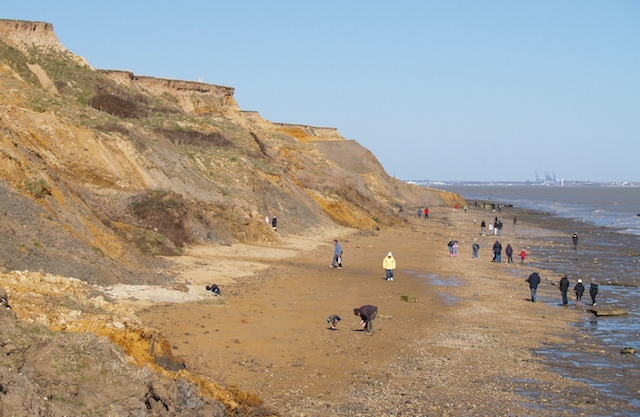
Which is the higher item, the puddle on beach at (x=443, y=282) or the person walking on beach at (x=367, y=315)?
the person walking on beach at (x=367, y=315)

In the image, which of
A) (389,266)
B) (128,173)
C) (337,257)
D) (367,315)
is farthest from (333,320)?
(128,173)

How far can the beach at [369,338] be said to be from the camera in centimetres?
1276

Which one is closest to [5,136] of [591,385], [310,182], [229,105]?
[591,385]

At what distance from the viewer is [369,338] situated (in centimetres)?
1712

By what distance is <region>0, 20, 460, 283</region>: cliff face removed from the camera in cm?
1934

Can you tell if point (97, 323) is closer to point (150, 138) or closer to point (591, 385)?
point (591, 385)

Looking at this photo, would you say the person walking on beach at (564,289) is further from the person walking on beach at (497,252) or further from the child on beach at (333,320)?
the person walking on beach at (497,252)

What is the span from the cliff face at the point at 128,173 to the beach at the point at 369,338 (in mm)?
1983

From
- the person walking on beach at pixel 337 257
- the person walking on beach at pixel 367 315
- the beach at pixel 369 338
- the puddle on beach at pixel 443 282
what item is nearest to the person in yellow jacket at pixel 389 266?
the beach at pixel 369 338

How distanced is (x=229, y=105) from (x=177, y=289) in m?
53.1

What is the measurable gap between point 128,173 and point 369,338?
60.6 ft

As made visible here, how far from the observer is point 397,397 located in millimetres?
12719

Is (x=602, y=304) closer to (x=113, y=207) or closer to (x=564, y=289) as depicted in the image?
(x=564, y=289)

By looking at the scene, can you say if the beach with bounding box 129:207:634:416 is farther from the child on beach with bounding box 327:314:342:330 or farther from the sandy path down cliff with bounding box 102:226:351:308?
the child on beach with bounding box 327:314:342:330
